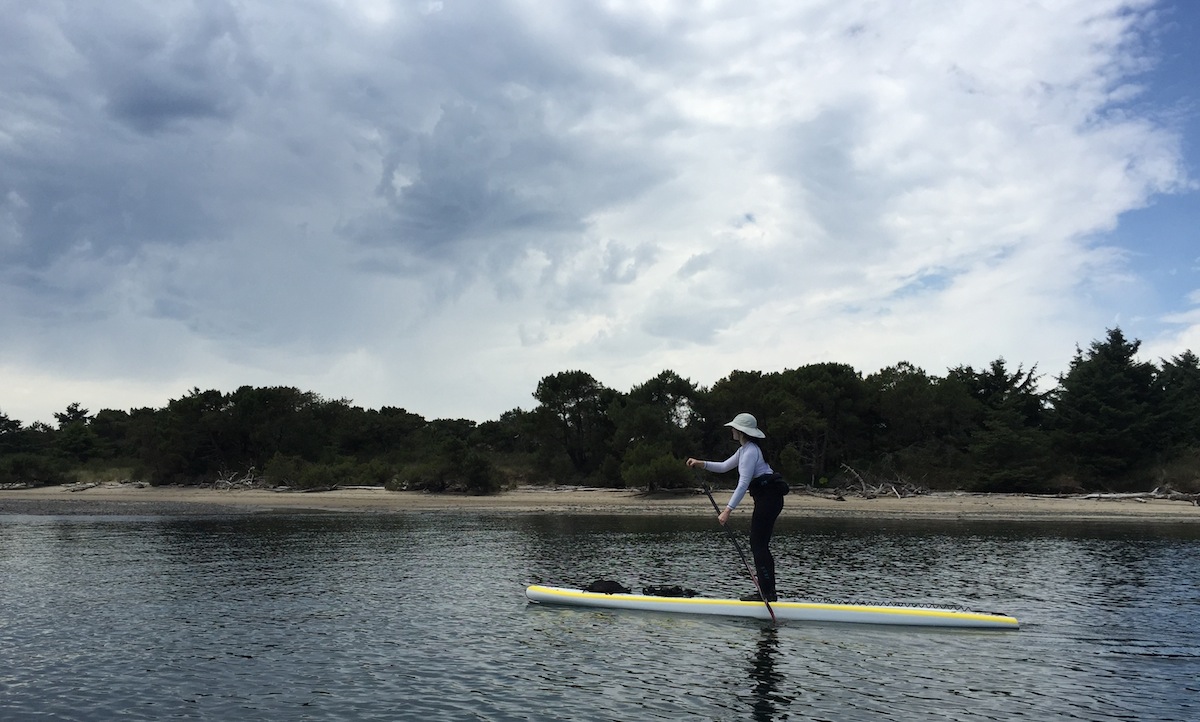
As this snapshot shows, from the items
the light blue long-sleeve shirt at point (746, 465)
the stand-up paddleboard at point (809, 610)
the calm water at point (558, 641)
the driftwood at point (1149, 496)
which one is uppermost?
the light blue long-sleeve shirt at point (746, 465)

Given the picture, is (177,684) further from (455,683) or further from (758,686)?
(758,686)

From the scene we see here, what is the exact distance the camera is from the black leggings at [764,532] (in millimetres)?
15875

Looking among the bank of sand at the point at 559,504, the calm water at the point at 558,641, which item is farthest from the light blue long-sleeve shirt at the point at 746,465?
the bank of sand at the point at 559,504

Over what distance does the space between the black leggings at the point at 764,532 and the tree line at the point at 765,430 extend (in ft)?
132

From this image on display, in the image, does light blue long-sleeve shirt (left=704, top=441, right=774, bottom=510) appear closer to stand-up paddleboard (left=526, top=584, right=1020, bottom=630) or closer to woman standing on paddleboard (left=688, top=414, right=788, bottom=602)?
woman standing on paddleboard (left=688, top=414, right=788, bottom=602)

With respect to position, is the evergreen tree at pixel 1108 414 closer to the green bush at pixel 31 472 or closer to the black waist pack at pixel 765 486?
the black waist pack at pixel 765 486

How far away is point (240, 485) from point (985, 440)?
186ft

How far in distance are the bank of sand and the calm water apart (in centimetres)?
1983

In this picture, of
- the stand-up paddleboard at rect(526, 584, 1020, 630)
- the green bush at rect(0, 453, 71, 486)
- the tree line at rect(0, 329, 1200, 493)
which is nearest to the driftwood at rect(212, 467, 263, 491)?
the tree line at rect(0, 329, 1200, 493)

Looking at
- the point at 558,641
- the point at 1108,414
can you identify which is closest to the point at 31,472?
the point at 558,641

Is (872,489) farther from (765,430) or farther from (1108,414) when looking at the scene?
(1108,414)

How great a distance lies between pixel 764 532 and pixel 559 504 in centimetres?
3942

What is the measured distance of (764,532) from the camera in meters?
16.0

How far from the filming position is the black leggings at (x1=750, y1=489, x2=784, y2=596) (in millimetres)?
15875
